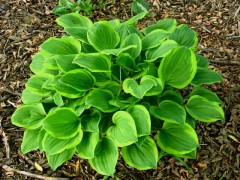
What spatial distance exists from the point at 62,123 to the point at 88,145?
21 cm

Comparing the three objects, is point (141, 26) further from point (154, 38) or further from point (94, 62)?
point (94, 62)

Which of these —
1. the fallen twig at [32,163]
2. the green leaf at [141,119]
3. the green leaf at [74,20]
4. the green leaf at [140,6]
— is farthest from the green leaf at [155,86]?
the green leaf at [140,6]

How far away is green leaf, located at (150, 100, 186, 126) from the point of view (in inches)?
86.8

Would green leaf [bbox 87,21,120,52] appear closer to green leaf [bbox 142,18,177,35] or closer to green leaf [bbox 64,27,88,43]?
green leaf [bbox 64,27,88,43]

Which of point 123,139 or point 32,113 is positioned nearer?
point 123,139

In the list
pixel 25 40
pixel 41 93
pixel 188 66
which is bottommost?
pixel 25 40

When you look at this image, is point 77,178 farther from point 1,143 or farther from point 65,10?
point 65,10

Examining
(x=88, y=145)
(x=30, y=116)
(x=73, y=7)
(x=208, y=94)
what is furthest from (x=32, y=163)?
(x=73, y=7)

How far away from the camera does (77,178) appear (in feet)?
8.85

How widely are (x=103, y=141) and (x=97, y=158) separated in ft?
0.39

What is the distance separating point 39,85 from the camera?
2471 millimetres

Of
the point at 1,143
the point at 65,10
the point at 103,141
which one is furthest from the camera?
the point at 65,10

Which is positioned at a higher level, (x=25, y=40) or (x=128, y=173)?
(x=25, y=40)

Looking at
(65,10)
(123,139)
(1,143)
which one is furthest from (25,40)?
(123,139)
